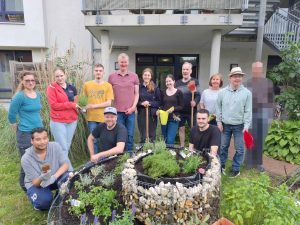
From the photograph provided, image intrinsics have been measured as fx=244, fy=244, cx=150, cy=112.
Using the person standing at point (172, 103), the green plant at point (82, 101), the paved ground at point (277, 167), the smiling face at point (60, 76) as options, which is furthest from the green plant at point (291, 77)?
the smiling face at point (60, 76)

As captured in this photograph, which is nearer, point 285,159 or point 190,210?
point 190,210

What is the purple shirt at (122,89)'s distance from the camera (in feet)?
13.9

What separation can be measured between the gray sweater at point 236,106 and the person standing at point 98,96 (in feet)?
5.89

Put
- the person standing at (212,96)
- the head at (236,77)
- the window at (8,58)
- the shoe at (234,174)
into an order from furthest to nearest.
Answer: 1. the window at (8,58)
2. the person standing at (212,96)
3. the shoe at (234,174)
4. the head at (236,77)

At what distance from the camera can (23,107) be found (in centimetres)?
348

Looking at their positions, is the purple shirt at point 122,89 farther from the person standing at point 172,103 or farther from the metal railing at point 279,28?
the metal railing at point 279,28

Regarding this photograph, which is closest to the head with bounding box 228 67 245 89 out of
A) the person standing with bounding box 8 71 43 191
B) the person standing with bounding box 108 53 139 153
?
the person standing with bounding box 108 53 139 153

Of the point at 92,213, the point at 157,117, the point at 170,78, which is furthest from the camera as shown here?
the point at 157,117

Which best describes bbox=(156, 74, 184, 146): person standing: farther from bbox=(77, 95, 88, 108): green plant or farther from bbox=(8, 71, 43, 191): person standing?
bbox=(8, 71, 43, 191): person standing

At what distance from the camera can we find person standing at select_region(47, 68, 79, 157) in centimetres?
368

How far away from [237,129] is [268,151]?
68.3 inches

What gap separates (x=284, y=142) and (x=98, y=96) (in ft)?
11.9

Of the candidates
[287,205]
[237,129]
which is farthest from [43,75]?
[287,205]

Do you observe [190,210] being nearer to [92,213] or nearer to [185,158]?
[185,158]
